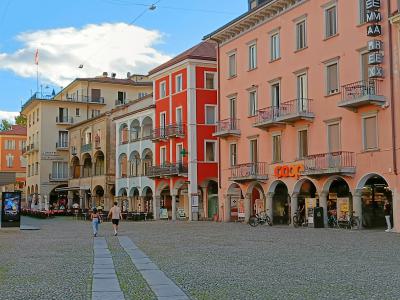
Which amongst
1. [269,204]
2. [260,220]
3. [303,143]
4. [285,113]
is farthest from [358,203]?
[269,204]

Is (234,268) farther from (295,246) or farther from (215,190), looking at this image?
(215,190)

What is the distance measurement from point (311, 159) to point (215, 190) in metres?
18.1

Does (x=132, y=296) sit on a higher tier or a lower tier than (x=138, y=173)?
lower

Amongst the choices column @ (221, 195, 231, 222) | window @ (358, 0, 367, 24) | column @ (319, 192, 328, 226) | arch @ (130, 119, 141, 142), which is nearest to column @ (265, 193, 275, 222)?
column @ (221, 195, 231, 222)

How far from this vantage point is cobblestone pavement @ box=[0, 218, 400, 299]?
1093 centimetres

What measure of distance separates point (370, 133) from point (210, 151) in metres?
21.3

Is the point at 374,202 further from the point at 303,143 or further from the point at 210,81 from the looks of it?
the point at 210,81

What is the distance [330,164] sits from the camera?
32.7 meters

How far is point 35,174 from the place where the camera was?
8331 cm

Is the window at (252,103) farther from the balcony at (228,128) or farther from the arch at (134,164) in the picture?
the arch at (134,164)

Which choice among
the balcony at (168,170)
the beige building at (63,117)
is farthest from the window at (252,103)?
the beige building at (63,117)

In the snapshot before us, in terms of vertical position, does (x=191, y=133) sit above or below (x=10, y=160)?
below

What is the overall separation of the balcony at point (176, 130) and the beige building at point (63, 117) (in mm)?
30133

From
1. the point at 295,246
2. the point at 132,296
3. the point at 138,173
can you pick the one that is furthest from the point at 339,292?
the point at 138,173
